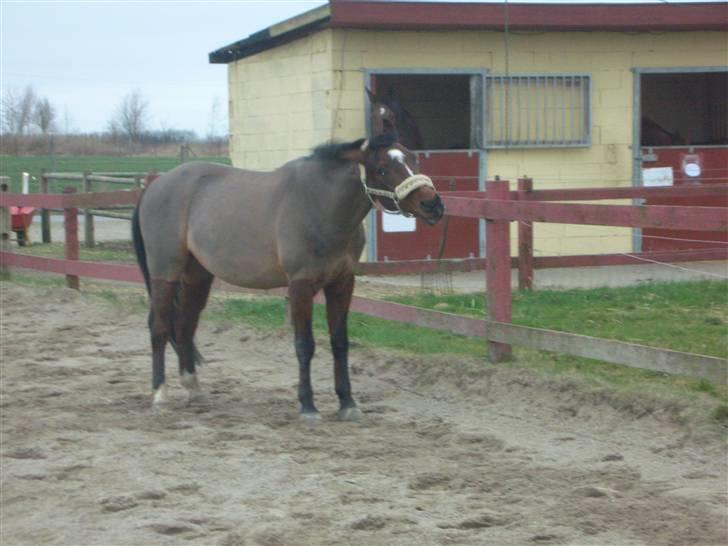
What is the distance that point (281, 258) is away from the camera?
658cm

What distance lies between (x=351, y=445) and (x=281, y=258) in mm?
1365

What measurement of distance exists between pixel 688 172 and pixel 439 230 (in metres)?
3.81

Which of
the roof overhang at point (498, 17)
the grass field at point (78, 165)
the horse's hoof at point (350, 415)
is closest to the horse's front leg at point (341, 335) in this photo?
the horse's hoof at point (350, 415)

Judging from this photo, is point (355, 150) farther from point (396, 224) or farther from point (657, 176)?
point (657, 176)

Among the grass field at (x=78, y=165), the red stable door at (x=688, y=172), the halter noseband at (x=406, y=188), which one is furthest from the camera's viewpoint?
the grass field at (x=78, y=165)

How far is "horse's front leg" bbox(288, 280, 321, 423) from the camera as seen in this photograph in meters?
6.47

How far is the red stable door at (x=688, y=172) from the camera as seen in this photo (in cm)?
1463

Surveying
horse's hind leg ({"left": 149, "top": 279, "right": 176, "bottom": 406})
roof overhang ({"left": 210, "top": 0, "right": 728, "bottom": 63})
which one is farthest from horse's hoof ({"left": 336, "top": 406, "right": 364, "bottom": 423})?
roof overhang ({"left": 210, "top": 0, "right": 728, "bottom": 63})

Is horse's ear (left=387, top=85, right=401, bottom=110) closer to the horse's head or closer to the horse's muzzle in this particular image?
the horse's head

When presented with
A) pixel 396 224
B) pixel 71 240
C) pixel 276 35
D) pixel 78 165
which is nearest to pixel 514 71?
pixel 396 224

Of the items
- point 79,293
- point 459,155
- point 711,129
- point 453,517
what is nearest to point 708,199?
point 459,155

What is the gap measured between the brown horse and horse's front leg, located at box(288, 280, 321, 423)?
108cm

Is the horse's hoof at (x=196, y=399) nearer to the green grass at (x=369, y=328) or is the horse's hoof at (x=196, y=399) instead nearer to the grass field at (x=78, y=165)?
the green grass at (x=369, y=328)

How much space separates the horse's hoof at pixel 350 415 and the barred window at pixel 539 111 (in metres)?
8.32
